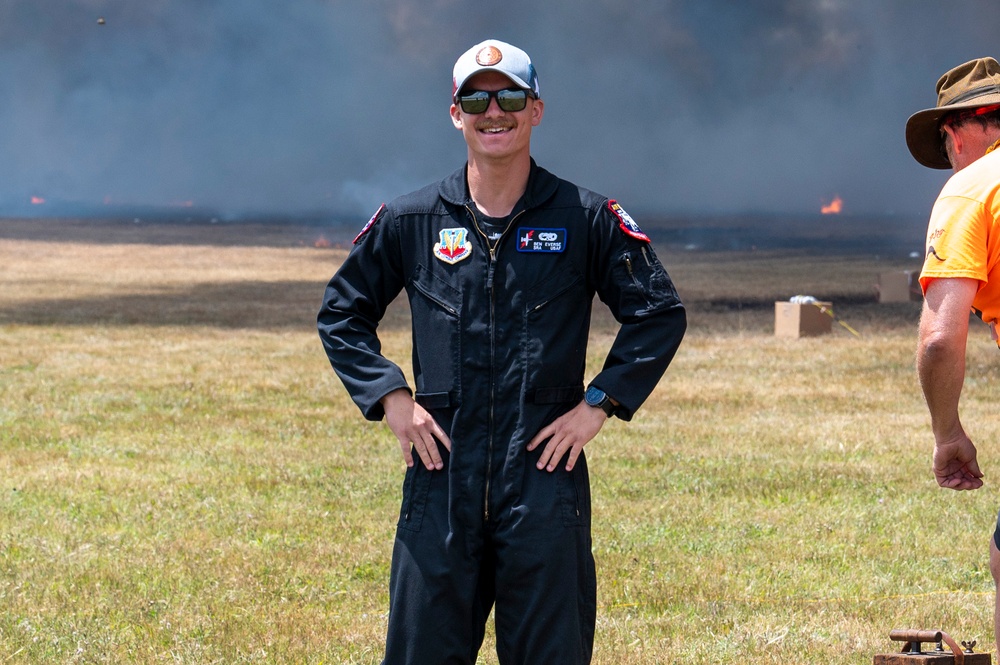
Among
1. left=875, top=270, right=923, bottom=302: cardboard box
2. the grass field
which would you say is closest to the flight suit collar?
the grass field

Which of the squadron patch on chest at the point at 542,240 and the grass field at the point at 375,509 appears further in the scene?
the grass field at the point at 375,509

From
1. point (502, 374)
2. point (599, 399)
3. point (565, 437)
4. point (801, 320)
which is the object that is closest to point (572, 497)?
point (565, 437)

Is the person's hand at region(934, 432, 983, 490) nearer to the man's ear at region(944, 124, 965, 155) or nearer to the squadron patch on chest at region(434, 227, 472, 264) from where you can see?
the man's ear at region(944, 124, 965, 155)

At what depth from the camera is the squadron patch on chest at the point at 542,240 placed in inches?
135

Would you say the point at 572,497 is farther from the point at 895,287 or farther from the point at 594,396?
the point at 895,287

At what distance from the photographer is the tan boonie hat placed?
324 cm

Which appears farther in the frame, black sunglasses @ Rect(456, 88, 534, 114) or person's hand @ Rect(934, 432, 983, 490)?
black sunglasses @ Rect(456, 88, 534, 114)

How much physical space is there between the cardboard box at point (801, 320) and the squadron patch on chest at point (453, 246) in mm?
14430

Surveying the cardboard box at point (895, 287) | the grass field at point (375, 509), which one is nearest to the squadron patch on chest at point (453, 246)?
the grass field at point (375, 509)

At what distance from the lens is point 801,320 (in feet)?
56.6

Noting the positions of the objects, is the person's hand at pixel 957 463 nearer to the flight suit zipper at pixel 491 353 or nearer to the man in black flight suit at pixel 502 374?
the man in black flight suit at pixel 502 374

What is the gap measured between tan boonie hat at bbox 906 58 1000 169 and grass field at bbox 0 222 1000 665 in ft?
8.36

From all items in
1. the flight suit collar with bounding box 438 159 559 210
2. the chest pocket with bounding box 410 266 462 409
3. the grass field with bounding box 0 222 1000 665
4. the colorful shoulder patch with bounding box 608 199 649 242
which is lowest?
the grass field with bounding box 0 222 1000 665

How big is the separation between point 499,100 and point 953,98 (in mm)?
1253
